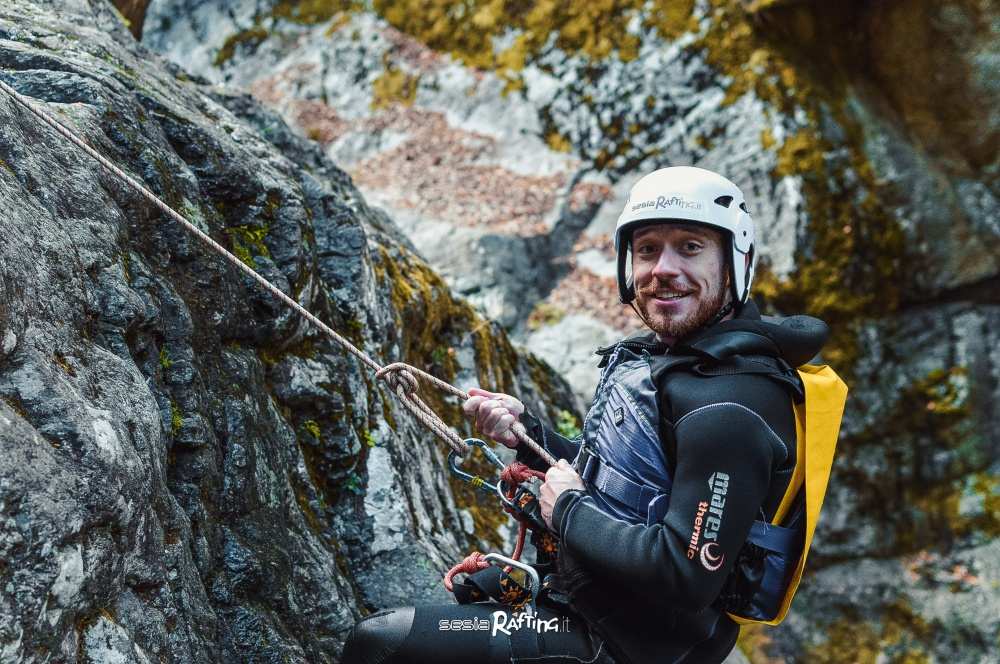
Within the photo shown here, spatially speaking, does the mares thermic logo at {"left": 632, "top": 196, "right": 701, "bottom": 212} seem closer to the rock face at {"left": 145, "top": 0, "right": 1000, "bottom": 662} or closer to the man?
the man

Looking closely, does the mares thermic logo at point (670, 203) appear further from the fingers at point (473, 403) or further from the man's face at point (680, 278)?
the fingers at point (473, 403)

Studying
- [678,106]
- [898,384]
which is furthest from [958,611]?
[678,106]

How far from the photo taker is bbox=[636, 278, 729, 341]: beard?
2.83 metres

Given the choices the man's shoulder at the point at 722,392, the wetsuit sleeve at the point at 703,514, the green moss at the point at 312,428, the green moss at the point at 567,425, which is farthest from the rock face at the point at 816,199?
the wetsuit sleeve at the point at 703,514

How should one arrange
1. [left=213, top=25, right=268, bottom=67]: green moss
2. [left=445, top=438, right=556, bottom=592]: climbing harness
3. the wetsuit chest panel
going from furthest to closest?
1. [left=213, top=25, right=268, bottom=67]: green moss
2. [left=445, top=438, right=556, bottom=592]: climbing harness
3. the wetsuit chest panel

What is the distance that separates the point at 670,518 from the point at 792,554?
60 centimetres

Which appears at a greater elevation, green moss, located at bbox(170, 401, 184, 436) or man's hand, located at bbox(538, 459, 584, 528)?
green moss, located at bbox(170, 401, 184, 436)

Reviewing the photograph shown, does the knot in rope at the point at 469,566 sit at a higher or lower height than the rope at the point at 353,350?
lower

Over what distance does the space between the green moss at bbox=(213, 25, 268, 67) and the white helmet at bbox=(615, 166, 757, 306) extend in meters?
15.3

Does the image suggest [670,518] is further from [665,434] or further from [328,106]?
[328,106]

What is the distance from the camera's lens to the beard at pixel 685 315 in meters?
2.83

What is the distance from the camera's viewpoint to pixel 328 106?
49.4 ft

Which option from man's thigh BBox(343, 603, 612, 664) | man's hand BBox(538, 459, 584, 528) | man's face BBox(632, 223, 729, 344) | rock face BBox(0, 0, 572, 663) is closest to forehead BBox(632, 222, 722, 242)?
man's face BBox(632, 223, 729, 344)

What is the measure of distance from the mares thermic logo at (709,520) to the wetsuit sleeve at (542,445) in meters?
1.08
